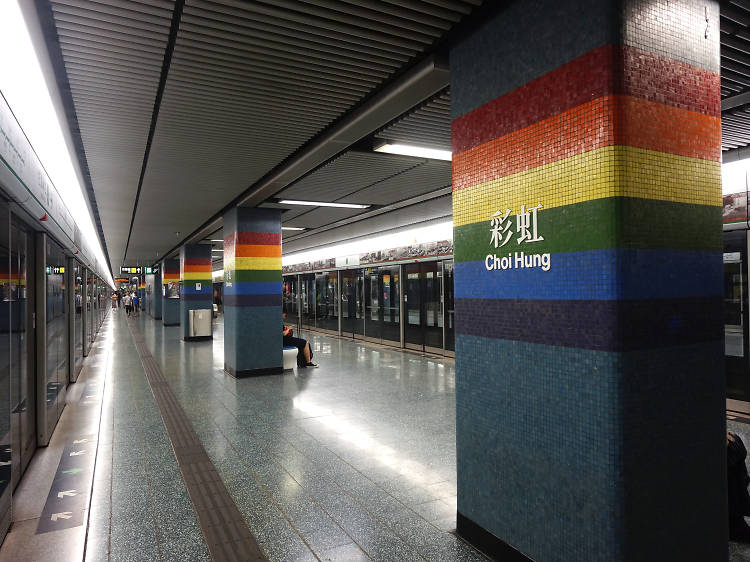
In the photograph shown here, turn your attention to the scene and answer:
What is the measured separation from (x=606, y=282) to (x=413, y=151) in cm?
343

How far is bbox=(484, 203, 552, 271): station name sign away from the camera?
7.82 feet

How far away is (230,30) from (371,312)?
11.4 meters

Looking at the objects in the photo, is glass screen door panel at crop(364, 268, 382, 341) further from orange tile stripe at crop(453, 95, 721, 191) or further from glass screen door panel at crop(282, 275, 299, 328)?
orange tile stripe at crop(453, 95, 721, 191)

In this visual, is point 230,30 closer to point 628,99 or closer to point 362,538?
point 628,99

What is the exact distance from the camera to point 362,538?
2850 millimetres

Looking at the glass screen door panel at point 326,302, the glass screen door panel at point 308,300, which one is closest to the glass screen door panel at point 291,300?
the glass screen door panel at point 308,300

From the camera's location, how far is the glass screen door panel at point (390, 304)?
41.1ft

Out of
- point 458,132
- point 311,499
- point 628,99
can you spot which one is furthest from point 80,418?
point 628,99

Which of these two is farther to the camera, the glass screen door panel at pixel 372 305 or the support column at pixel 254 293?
the glass screen door panel at pixel 372 305

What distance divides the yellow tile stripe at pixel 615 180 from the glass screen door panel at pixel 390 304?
32.2 feet

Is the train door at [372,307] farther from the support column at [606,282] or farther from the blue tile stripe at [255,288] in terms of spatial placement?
the support column at [606,282]

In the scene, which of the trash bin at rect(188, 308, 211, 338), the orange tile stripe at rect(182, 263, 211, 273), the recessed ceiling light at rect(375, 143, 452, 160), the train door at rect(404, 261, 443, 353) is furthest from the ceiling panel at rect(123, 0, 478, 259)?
the orange tile stripe at rect(182, 263, 211, 273)

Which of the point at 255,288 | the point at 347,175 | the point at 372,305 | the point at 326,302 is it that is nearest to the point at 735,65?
the point at 347,175

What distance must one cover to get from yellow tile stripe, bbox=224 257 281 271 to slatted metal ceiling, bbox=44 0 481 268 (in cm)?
310
